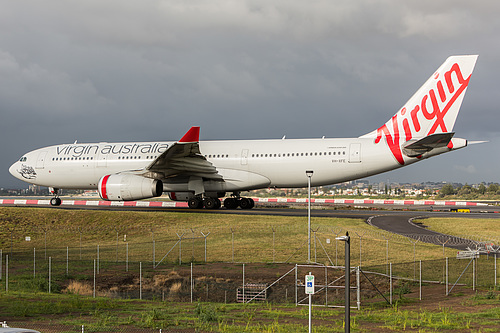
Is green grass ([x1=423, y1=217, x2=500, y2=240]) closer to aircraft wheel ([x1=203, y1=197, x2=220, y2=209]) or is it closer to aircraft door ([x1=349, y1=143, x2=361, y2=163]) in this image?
aircraft door ([x1=349, y1=143, x2=361, y2=163])

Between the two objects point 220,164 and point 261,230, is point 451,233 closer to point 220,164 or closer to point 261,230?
point 261,230

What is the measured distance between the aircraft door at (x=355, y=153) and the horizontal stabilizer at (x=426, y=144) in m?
2.98

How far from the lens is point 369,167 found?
33.4 m

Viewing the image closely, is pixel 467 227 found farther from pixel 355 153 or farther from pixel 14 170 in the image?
pixel 14 170

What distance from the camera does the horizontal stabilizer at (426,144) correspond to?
96.0 feet

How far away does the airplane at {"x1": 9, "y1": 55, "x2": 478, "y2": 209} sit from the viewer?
32.2 m

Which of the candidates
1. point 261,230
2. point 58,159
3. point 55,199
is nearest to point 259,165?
point 261,230

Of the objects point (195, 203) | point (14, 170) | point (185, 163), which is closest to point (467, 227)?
point (195, 203)

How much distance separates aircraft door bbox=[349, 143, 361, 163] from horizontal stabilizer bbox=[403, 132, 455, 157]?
9.77 ft

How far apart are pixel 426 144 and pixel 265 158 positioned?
11.3 metres

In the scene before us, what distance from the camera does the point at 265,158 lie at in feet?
119

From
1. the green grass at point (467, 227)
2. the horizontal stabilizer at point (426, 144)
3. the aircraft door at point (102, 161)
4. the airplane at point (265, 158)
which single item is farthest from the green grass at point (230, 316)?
the aircraft door at point (102, 161)

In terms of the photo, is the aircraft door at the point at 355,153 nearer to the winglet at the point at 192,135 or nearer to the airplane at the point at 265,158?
the airplane at the point at 265,158

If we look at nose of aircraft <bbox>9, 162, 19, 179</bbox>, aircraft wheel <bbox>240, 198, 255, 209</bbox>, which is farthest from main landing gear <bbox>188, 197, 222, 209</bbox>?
nose of aircraft <bbox>9, 162, 19, 179</bbox>
